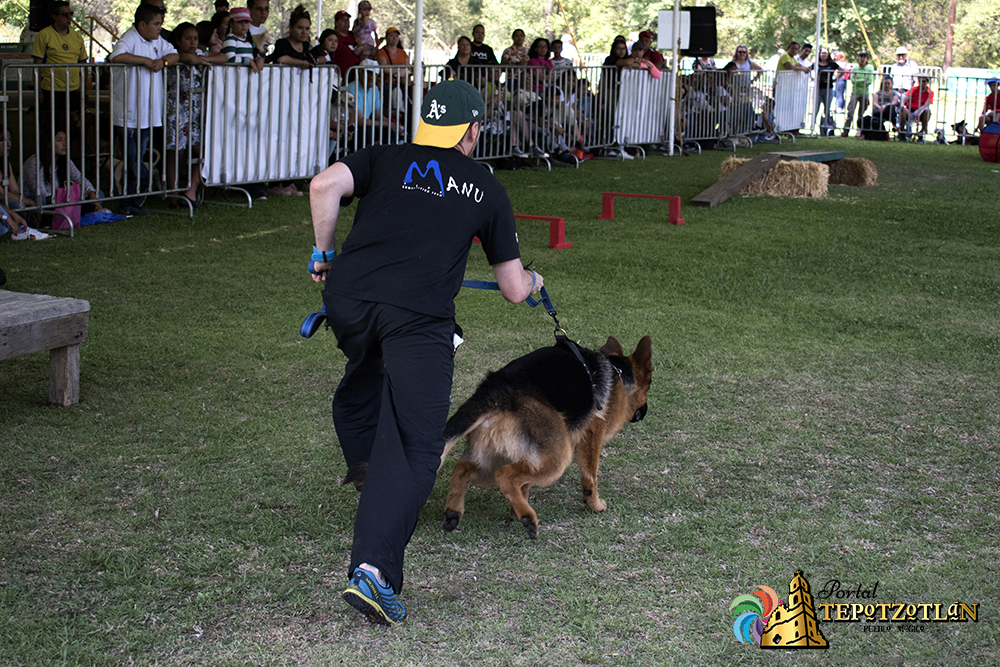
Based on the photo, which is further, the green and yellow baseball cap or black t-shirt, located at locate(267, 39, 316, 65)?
black t-shirt, located at locate(267, 39, 316, 65)

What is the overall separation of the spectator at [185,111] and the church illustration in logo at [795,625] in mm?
8766

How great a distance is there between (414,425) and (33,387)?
9.65 ft

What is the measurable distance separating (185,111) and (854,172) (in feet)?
32.9

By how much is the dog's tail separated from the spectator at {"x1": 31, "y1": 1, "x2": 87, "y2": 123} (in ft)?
27.1

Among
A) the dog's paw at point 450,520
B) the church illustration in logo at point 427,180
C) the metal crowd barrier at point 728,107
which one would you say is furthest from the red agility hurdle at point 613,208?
the metal crowd barrier at point 728,107

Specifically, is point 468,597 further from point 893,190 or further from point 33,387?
point 893,190

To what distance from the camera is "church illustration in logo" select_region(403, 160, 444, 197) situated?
9.98ft

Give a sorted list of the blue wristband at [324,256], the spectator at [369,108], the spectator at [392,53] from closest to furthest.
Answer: the blue wristband at [324,256] → the spectator at [369,108] → the spectator at [392,53]

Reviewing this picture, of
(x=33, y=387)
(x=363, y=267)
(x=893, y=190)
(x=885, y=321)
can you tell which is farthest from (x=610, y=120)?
(x=363, y=267)

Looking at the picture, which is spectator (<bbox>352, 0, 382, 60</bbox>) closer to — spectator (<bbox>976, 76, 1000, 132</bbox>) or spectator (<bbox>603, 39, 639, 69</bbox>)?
spectator (<bbox>603, 39, 639, 69</bbox>)

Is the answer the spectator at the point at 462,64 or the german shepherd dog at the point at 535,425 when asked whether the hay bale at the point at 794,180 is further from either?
the german shepherd dog at the point at 535,425

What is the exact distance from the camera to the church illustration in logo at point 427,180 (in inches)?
120

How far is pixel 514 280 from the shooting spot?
3.21 metres

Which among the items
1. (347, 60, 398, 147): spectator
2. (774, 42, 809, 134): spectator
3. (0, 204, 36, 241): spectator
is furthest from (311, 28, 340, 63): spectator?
(774, 42, 809, 134): spectator
